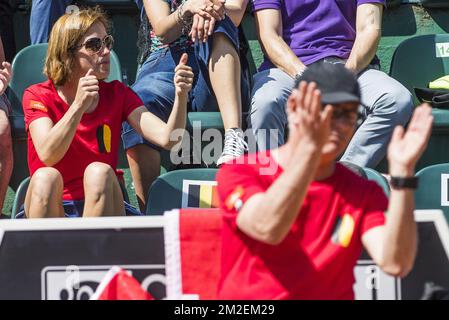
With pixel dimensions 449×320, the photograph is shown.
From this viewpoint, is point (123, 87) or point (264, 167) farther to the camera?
point (123, 87)

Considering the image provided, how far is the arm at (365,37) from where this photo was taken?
15.4 feet

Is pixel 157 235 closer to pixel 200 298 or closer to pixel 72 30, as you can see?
pixel 200 298

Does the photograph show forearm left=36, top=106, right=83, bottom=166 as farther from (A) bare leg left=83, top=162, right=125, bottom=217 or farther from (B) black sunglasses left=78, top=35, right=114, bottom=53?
(B) black sunglasses left=78, top=35, right=114, bottom=53

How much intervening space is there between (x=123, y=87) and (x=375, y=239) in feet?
6.10

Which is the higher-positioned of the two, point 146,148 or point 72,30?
point 72,30

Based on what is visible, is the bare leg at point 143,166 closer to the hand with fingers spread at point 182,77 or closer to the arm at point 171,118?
the arm at point 171,118

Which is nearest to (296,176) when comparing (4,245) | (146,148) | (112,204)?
(4,245)

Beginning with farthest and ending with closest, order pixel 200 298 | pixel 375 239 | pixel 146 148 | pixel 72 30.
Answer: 1. pixel 146 148
2. pixel 72 30
3. pixel 200 298
4. pixel 375 239

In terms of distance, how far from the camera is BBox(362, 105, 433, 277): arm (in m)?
2.48

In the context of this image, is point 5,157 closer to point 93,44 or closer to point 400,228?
point 93,44

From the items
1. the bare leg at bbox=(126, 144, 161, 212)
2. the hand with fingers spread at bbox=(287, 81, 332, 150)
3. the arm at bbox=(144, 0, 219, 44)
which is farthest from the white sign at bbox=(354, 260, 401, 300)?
the arm at bbox=(144, 0, 219, 44)

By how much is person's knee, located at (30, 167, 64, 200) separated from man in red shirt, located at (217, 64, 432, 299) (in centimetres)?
113

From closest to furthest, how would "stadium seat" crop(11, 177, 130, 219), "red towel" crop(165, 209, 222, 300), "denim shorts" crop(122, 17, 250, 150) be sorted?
"red towel" crop(165, 209, 222, 300) → "stadium seat" crop(11, 177, 130, 219) → "denim shorts" crop(122, 17, 250, 150)

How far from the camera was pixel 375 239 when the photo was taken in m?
2.62
